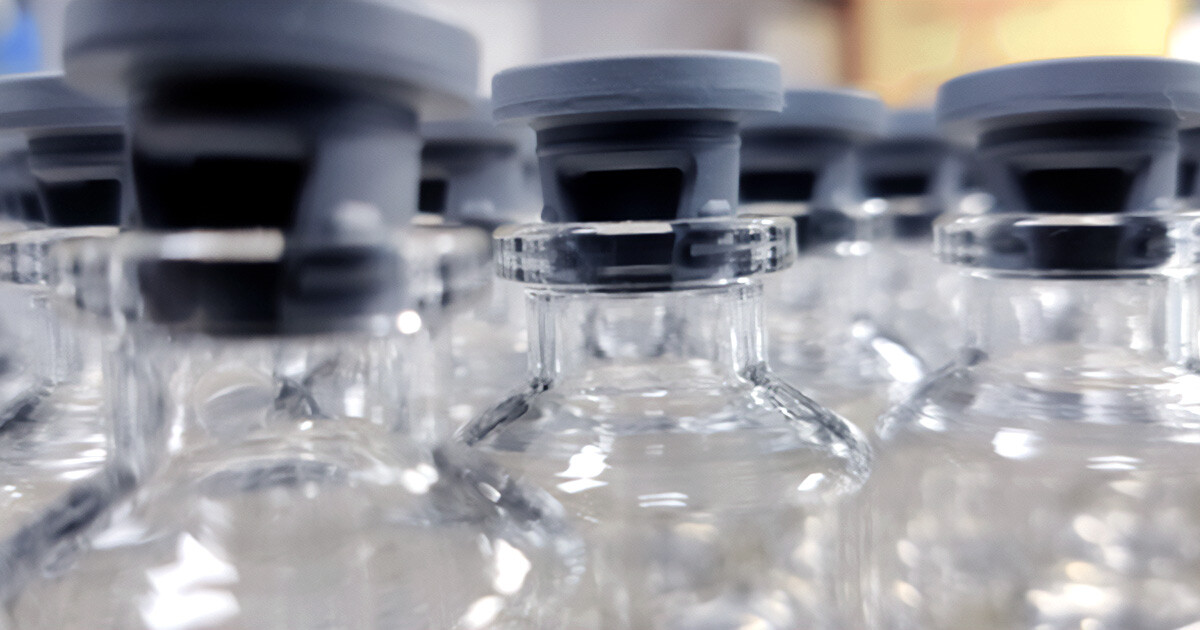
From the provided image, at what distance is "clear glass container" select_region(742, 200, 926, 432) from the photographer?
395mm

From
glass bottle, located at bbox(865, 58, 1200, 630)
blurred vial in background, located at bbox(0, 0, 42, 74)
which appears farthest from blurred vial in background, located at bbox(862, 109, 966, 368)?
blurred vial in background, located at bbox(0, 0, 42, 74)

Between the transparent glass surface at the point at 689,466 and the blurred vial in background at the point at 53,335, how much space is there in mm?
118

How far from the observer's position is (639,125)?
0.81 feet

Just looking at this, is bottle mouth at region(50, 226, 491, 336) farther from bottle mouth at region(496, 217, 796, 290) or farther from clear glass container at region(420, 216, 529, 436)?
clear glass container at region(420, 216, 529, 436)

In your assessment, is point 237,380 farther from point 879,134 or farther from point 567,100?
point 879,134

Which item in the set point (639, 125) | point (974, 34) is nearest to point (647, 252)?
point (639, 125)

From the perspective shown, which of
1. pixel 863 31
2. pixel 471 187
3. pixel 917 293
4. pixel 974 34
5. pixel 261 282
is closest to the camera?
pixel 261 282

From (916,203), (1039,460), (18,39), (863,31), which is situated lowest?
(1039,460)

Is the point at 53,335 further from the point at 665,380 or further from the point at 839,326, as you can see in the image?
the point at 839,326

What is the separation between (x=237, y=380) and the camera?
0.86 feet

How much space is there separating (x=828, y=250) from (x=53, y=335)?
30 cm

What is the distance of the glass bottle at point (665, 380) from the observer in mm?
246

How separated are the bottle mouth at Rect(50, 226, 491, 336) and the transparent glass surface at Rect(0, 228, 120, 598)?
0.05m

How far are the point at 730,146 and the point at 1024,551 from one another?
204 mm
